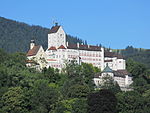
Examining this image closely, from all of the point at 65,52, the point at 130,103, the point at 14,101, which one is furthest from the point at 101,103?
the point at 65,52

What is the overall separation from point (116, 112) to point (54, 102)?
9.31 metres

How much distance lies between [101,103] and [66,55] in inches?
1482

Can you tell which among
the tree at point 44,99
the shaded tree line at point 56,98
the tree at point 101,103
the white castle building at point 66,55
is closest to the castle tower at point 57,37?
the white castle building at point 66,55

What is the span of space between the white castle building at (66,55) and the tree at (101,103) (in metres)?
28.9

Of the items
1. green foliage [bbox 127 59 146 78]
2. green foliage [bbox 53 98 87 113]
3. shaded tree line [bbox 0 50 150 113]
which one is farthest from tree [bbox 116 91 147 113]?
green foliage [bbox 127 59 146 78]

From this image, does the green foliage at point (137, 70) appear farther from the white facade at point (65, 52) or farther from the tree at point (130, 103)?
the tree at point (130, 103)

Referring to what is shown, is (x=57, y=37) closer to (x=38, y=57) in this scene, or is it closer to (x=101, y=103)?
(x=38, y=57)

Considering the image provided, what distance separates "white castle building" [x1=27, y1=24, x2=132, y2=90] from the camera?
100938mm

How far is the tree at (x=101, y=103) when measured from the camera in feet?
220

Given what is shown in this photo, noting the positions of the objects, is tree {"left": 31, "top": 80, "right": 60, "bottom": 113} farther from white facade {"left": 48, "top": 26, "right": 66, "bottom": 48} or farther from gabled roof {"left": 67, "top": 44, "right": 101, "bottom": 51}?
gabled roof {"left": 67, "top": 44, "right": 101, "bottom": 51}

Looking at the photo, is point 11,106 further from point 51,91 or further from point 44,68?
point 44,68

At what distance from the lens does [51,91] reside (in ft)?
234

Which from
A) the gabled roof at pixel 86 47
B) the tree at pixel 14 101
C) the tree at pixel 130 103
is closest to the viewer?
the tree at pixel 14 101

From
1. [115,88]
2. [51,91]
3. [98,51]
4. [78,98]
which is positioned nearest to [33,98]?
[51,91]
